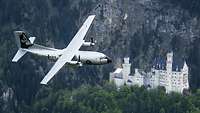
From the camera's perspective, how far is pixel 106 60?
433 ft

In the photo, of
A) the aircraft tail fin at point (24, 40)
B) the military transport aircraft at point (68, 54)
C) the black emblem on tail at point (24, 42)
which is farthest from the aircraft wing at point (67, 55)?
the black emblem on tail at point (24, 42)

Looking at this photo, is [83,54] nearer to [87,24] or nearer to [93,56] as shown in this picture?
[93,56]

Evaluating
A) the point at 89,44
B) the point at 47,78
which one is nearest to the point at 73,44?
the point at 89,44

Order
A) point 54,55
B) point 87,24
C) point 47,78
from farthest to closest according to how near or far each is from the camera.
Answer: point 87,24, point 54,55, point 47,78

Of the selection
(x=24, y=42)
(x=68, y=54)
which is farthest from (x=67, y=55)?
(x=24, y=42)

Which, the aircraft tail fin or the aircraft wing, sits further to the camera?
the aircraft tail fin

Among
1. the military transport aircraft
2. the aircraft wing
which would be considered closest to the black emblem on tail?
the military transport aircraft

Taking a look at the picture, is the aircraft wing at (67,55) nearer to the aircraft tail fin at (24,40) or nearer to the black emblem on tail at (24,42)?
the aircraft tail fin at (24,40)

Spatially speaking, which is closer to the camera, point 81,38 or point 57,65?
point 57,65

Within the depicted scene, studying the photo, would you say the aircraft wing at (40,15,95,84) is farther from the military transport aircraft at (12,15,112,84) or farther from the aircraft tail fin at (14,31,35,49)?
the aircraft tail fin at (14,31,35,49)

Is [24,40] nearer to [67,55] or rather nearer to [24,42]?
[24,42]

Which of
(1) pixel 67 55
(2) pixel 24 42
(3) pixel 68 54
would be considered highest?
(2) pixel 24 42

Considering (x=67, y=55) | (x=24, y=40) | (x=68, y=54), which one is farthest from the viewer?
(x=24, y=40)

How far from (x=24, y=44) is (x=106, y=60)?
12.3 m
